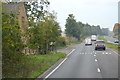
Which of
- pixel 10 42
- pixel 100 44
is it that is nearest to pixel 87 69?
pixel 10 42

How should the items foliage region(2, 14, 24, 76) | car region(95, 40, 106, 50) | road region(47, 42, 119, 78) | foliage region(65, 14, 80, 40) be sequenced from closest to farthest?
foliage region(2, 14, 24, 76) < road region(47, 42, 119, 78) < car region(95, 40, 106, 50) < foliage region(65, 14, 80, 40)

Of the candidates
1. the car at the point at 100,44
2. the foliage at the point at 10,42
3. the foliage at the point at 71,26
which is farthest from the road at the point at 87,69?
the foliage at the point at 71,26

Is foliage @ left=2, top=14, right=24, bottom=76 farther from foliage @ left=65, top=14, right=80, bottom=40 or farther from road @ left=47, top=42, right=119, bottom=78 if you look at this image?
foliage @ left=65, top=14, right=80, bottom=40

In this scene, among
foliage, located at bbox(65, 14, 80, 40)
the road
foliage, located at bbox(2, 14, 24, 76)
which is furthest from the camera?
foliage, located at bbox(65, 14, 80, 40)

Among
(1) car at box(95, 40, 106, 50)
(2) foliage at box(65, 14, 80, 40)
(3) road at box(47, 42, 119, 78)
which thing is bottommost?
(3) road at box(47, 42, 119, 78)

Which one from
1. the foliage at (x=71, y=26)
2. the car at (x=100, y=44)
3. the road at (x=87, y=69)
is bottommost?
the road at (x=87, y=69)

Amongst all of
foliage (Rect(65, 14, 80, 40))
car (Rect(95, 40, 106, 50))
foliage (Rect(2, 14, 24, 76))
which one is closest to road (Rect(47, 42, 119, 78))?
foliage (Rect(2, 14, 24, 76))

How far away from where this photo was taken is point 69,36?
327 feet

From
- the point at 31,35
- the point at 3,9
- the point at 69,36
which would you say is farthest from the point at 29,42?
the point at 69,36

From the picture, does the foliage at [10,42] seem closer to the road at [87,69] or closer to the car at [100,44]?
the road at [87,69]

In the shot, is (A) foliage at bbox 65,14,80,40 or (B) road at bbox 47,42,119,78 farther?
(A) foliage at bbox 65,14,80,40

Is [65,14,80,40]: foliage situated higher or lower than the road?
higher

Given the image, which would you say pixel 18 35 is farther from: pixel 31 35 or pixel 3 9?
pixel 31 35

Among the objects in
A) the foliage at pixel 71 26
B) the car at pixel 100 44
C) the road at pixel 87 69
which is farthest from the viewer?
the foliage at pixel 71 26
